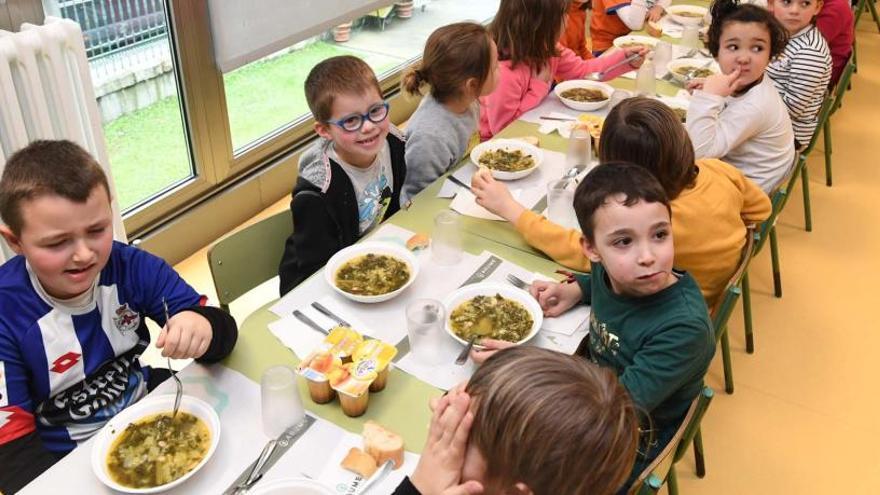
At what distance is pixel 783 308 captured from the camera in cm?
317

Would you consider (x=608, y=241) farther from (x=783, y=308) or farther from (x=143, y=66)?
(x=143, y=66)

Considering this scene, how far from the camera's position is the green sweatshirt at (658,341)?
5.32 ft

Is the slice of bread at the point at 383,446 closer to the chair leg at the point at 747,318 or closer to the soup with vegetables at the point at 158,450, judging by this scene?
the soup with vegetables at the point at 158,450

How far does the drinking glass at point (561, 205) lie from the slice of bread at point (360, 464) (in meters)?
1.11

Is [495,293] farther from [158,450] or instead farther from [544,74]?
[544,74]

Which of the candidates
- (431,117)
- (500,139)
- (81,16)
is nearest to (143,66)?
(81,16)

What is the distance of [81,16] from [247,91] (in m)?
1.97

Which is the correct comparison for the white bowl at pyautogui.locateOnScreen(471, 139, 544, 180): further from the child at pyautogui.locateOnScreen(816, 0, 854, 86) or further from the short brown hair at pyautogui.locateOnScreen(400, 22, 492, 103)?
the child at pyautogui.locateOnScreen(816, 0, 854, 86)

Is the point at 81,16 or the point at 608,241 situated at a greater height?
the point at 81,16

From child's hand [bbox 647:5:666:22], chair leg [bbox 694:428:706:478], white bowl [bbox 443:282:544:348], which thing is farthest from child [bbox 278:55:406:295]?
child's hand [bbox 647:5:666:22]

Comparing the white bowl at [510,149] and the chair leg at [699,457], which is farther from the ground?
the white bowl at [510,149]

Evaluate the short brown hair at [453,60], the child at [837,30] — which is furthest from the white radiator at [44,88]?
the child at [837,30]

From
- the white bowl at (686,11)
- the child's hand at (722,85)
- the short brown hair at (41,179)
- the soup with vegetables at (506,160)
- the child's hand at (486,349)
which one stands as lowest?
the child's hand at (486,349)

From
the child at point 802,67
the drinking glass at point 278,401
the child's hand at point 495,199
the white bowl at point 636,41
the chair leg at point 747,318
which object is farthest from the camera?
the white bowl at point 636,41
